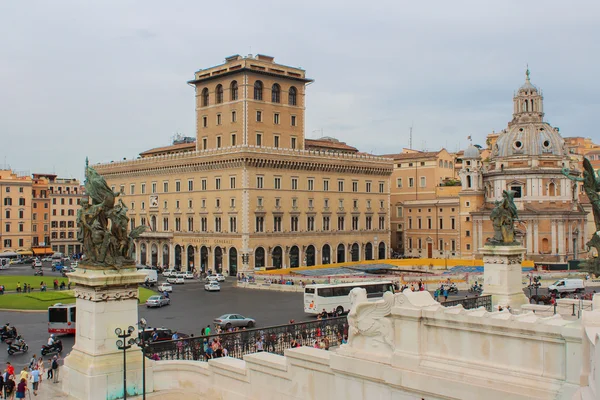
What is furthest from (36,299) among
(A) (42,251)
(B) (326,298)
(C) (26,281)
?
(A) (42,251)

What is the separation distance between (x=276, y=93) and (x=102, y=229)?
55.8m

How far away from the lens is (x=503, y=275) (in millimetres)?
23156

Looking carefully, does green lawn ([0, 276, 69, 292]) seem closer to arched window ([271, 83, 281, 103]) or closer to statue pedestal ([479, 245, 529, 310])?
arched window ([271, 83, 281, 103])

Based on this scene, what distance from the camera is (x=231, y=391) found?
1387cm

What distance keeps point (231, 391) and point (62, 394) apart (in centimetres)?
435

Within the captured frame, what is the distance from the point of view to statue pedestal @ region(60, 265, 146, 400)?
539 inches

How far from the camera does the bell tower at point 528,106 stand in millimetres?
74188

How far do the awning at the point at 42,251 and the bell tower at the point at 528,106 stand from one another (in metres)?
61.3

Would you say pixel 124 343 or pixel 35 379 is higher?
pixel 124 343

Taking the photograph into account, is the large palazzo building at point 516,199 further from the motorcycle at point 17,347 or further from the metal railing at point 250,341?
the motorcycle at point 17,347

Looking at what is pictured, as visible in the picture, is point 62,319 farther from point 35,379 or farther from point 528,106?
point 528,106

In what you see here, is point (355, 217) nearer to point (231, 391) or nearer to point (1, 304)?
point (1, 304)

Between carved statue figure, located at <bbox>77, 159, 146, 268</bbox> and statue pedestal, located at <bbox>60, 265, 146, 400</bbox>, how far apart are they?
0.29m

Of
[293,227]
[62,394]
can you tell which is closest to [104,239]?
[62,394]
